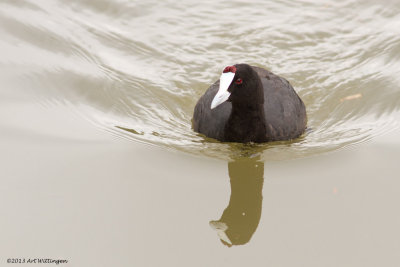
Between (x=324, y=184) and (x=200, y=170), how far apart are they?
994 mm

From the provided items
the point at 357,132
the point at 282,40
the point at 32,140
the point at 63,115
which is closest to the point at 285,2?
the point at 282,40

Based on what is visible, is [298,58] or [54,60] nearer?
[54,60]

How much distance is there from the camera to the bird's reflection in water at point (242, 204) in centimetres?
448

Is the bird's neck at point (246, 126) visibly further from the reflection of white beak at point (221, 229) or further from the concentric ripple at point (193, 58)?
the reflection of white beak at point (221, 229)

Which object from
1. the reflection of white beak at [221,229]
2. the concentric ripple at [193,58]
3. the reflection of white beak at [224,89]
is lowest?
the reflection of white beak at [221,229]

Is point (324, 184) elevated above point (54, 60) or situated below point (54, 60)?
below

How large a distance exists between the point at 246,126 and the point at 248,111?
5.4 inches

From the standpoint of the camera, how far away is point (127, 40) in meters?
8.02

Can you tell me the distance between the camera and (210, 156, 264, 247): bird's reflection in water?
4.48 metres

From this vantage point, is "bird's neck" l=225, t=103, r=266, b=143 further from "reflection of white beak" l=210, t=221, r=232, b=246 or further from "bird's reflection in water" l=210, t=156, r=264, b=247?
"reflection of white beak" l=210, t=221, r=232, b=246

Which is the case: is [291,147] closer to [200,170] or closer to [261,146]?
[261,146]

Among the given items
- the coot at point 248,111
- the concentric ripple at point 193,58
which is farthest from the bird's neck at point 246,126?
the concentric ripple at point 193,58

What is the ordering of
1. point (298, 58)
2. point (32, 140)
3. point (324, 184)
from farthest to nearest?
point (298, 58)
point (32, 140)
point (324, 184)

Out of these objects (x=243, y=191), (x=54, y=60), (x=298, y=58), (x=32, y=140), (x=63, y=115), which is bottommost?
(x=243, y=191)
